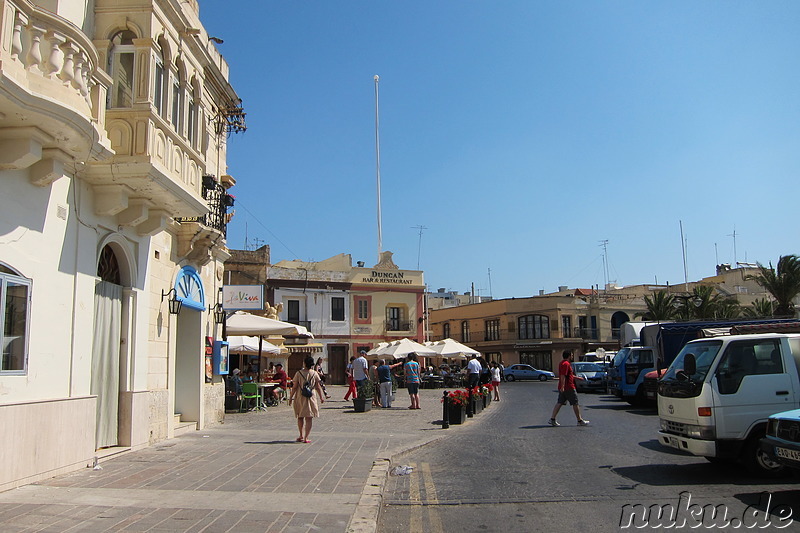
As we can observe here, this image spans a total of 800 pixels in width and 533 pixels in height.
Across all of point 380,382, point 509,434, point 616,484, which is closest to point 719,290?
Result: point 380,382

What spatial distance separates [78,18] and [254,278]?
1353 inches

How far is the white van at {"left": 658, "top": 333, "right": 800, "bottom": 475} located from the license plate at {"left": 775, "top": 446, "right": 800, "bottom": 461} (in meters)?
1.32

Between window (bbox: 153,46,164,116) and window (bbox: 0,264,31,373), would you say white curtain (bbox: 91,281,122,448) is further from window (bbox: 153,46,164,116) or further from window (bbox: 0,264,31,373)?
window (bbox: 153,46,164,116)

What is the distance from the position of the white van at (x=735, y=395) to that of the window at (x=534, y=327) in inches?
2184

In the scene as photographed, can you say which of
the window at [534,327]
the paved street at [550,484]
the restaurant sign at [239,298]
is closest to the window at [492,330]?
the window at [534,327]

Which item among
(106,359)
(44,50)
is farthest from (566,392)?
(44,50)

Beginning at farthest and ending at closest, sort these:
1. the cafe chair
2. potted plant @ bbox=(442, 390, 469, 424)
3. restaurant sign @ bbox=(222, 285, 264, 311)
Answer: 1. the cafe chair
2. restaurant sign @ bbox=(222, 285, 264, 311)
3. potted plant @ bbox=(442, 390, 469, 424)

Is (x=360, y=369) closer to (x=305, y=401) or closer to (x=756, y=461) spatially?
(x=305, y=401)

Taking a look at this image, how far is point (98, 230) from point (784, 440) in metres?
9.44

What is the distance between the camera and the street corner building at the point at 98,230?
7.55 meters

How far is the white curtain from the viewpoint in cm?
A: 997

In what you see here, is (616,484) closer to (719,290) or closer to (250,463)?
(250,463)

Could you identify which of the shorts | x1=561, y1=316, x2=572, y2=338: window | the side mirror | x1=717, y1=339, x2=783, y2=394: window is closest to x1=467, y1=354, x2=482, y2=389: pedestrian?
the shorts

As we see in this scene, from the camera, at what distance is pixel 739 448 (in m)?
8.58
